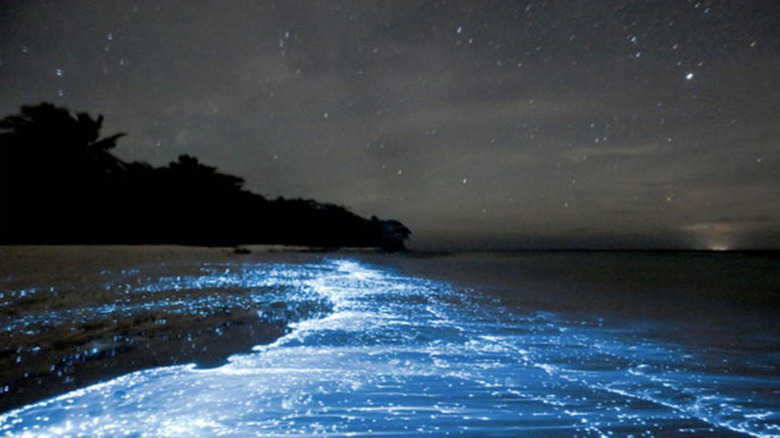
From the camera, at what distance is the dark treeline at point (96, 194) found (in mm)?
17828

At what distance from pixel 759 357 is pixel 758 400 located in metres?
1.68

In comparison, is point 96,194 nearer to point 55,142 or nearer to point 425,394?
point 55,142

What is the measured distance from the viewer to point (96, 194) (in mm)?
22094

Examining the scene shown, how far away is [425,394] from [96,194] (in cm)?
2544

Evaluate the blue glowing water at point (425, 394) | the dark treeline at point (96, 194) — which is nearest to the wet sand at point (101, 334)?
the blue glowing water at point (425, 394)

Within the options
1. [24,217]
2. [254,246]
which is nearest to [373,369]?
[24,217]

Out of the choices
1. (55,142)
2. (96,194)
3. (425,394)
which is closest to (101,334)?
(425,394)

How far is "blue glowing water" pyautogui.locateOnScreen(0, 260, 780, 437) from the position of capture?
210 cm

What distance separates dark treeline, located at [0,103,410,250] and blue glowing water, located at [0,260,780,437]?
20.0 meters

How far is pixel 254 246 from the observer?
38906 millimetres

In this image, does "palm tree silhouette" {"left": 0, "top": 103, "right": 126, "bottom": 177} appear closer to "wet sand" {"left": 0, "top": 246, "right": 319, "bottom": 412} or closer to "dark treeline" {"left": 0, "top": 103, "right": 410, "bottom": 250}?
"dark treeline" {"left": 0, "top": 103, "right": 410, "bottom": 250}

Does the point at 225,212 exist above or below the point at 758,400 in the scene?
above

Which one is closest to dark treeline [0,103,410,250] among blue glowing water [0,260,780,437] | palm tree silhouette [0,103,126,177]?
palm tree silhouette [0,103,126,177]

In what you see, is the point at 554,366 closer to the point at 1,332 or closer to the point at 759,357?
the point at 759,357
